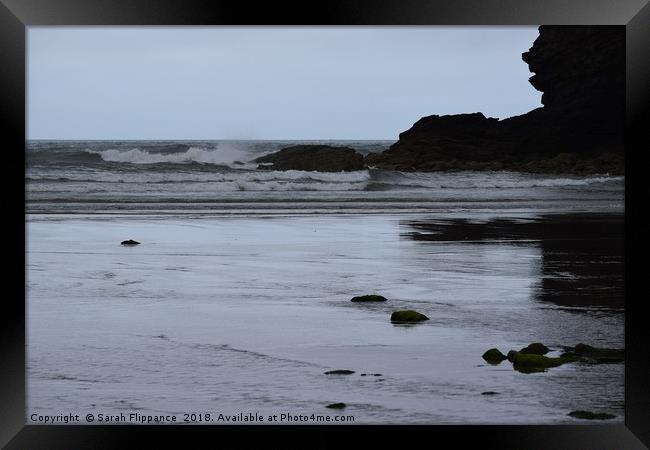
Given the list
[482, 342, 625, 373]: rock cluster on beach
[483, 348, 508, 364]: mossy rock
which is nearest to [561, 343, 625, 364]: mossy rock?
[482, 342, 625, 373]: rock cluster on beach

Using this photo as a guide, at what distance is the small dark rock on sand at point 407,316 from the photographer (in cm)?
627

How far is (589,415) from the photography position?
4.30m

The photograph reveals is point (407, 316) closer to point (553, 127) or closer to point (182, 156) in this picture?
point (182, 156)

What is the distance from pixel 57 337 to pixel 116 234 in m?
6.52

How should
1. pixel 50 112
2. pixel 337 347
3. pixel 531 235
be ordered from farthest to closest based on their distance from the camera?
pixel 50 112 → pixel 531 235 → pixel 337 347

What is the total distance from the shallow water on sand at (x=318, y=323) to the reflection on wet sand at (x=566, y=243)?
0.15 feet

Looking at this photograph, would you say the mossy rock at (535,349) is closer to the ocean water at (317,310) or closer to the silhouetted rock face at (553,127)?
the ocean water at (317,310)

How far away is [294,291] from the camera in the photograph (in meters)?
7.64

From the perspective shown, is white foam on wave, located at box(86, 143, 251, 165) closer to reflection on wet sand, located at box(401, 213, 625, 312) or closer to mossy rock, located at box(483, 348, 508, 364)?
reflection on wet sand, located at box(401, 213, 625, 312)

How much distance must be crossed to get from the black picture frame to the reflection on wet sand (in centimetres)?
288

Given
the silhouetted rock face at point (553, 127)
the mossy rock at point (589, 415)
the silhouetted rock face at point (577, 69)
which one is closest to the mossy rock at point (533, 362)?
the mossy rock at point (589, 415)

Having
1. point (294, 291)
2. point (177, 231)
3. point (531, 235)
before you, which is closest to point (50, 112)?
point (177, 231)
